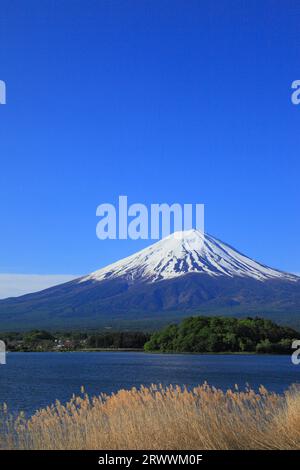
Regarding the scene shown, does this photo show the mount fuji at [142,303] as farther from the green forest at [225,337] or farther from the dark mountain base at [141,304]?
the green forest at [225,337]

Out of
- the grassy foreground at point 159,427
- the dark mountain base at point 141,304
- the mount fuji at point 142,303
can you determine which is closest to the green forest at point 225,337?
the dark mountain base at point 141,304

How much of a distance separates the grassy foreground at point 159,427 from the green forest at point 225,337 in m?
72.7

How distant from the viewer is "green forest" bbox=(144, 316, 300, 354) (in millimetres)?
81812

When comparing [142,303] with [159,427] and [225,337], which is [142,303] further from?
[159,427]

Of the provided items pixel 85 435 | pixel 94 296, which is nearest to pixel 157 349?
pixel 85 435

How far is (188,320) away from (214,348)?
6042mm

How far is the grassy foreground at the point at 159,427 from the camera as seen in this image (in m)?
8.00

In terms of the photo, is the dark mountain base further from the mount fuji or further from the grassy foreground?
the grassy foreground

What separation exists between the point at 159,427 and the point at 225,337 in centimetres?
7529

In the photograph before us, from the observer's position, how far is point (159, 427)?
8.25m

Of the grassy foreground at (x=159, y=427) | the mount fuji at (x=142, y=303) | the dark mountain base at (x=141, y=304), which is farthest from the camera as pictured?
the mount fuji at (x=142, y=303)

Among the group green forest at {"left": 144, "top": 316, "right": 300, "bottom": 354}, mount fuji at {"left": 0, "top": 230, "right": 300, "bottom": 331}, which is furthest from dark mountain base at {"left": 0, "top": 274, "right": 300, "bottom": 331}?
green forest at {"left": 144, "top": 316, "right": 300, "bottom": 354}

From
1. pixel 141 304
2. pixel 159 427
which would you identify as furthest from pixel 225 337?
pixel 141 304
